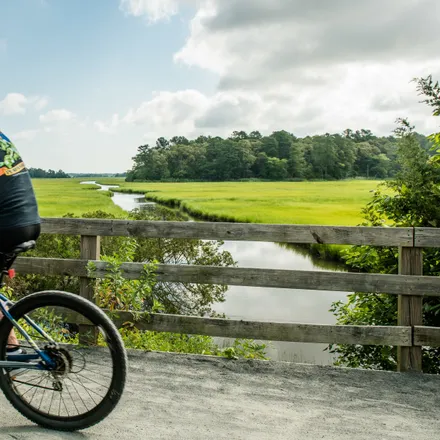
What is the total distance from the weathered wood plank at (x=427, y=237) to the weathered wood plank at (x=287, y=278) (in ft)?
0.98

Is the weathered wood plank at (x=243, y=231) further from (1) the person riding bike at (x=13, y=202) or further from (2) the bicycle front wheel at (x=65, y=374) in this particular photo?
(1) the person riding bike at (x=13, y=202)

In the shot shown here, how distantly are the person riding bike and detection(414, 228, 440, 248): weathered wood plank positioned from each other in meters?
3.29

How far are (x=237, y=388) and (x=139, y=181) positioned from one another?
130354 millimetres

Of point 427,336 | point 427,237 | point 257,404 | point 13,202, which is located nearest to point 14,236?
point 13,202

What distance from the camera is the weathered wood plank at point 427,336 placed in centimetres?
483

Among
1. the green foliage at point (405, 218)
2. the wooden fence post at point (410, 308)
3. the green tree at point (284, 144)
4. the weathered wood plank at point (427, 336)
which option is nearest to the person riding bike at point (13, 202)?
the wooden fence post at point (410, 308)

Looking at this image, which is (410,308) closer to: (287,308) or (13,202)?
(13,202)

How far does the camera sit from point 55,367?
3.41m

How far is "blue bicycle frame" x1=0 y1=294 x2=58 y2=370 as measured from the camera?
3383 mm

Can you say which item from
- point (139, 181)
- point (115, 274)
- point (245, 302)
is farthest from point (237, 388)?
point (139, 181)

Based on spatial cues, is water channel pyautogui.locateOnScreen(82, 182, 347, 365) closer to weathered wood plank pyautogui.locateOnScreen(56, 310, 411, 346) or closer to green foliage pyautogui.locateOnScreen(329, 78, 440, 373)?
green foliage pyautogui.locateOnScreen(329, 78, 440, 373)

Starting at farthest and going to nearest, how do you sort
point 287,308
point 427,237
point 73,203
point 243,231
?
point 73,203 → point 287,308 → point 243,231 → point 427,237

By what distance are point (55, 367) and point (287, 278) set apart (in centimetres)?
234

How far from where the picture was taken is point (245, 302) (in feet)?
57.7
